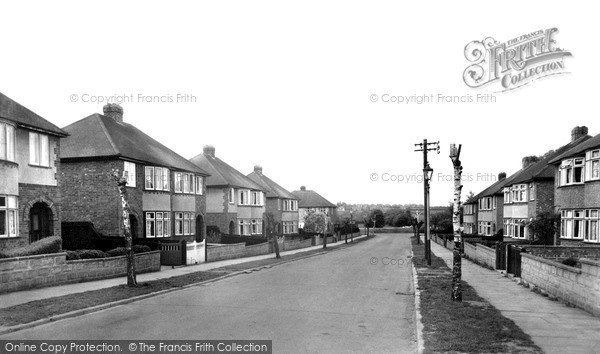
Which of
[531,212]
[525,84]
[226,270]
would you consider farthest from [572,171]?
[226,270]

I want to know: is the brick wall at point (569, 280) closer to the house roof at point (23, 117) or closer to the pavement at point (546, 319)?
the pavement at point (546, 319)

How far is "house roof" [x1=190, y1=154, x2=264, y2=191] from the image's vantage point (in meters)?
44.8

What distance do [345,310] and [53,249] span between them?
11.4 m

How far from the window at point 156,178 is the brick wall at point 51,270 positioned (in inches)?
462

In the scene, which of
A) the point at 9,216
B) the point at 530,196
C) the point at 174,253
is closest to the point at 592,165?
the point at 530,196

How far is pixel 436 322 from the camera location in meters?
10.9

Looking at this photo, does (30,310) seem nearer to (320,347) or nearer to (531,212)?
(320,347)

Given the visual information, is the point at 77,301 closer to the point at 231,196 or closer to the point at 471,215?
the point at 231,196

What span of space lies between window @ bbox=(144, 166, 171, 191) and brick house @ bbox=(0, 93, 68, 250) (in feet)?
27.1

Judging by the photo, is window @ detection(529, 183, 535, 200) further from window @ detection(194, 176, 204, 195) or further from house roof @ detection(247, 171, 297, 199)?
house roof @ detection(247, 171, 297, 199)

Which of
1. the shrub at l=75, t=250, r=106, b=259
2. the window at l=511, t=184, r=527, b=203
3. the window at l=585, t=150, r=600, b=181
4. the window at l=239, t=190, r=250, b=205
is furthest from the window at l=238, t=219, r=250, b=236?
the window at l=585, t=150, r=600, b=181

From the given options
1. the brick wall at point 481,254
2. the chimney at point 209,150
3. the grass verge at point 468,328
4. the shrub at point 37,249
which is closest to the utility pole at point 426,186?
the brick wall at point 481,254

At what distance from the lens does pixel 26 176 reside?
Answer: 68.9 feet

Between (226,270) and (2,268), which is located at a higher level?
(2,268)
